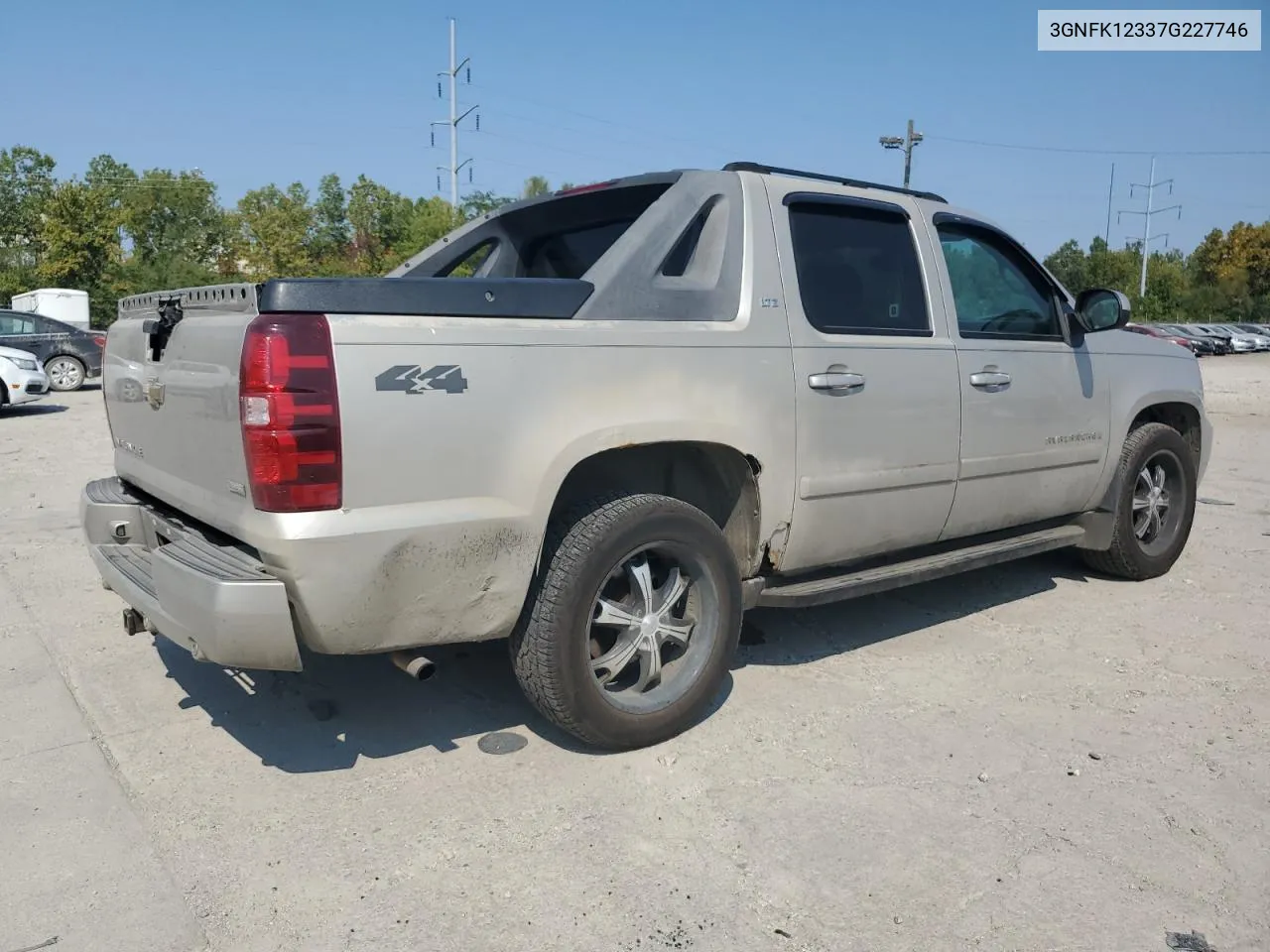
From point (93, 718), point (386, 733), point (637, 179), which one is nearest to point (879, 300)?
point (637, 179)

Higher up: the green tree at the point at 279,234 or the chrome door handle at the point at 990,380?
the green tree at the point at 279,234

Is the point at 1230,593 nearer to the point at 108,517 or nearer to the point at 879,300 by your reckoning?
the point at 879,300

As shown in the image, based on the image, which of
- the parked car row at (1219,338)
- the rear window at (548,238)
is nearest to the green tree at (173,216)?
the parked car row at (1219,338)

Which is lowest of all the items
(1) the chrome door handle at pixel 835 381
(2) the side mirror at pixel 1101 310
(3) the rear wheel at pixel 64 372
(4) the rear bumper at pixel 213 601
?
(3) the rear wheel at pixel 64 372

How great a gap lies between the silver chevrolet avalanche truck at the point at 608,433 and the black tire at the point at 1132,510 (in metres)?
0.33

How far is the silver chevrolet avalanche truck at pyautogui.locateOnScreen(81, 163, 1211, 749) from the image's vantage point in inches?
111

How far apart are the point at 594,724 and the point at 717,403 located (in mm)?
1171

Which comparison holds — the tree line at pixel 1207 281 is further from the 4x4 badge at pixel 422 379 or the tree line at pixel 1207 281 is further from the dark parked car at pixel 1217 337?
the 4x4 badge at pixel 422 379

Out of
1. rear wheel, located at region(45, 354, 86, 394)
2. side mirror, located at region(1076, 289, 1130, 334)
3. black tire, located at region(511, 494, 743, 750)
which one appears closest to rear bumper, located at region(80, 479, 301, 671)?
black tire, located at region(511, 494, 743, 750)

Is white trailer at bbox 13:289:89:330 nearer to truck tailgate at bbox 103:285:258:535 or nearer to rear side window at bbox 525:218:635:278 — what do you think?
rear side window at bbox 525:218:635:278

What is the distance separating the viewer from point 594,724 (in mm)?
3312

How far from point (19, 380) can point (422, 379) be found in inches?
568

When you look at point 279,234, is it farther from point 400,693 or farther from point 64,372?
point 400,693

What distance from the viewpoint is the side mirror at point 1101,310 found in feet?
16.6
